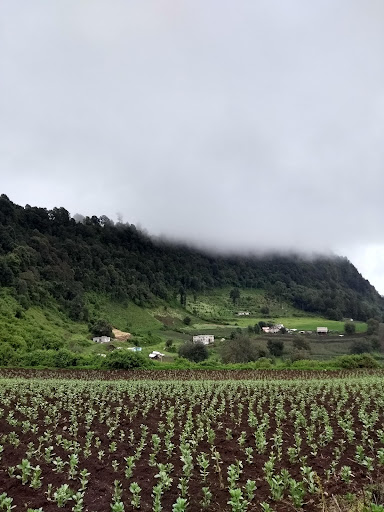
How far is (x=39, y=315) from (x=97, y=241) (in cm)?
6332

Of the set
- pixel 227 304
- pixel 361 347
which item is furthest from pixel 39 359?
pixel 227 304

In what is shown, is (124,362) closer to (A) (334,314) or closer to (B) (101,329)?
(B) (101,329)

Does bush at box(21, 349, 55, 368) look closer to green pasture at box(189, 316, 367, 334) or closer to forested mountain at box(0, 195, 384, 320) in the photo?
forested mountain at box(0, 195, 384, 320)

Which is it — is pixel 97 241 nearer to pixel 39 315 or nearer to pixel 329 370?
pixel 39 315

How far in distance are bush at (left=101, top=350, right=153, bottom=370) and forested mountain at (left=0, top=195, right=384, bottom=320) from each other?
37.4 m

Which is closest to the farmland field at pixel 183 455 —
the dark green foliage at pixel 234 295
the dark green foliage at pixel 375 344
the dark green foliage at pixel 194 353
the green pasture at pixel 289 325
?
the dark green foliage at pixel 194 353

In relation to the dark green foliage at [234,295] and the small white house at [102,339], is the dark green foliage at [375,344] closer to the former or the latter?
the small white house at [102,339]

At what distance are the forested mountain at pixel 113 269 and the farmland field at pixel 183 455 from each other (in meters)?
60.4

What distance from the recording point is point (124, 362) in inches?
1473

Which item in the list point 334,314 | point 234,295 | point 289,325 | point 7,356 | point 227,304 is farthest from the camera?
point 234,295

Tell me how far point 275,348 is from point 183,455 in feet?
195

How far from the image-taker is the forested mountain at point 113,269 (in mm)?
85438

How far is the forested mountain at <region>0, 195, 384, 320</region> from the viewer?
8544 cm

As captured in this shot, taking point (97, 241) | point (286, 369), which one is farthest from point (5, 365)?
point (97, 241)
